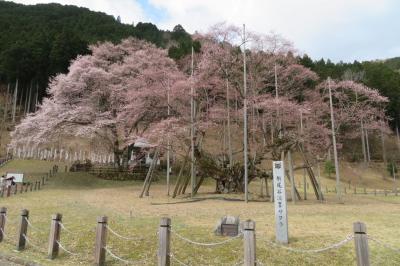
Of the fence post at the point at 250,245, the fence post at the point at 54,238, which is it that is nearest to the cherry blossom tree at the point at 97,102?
the fence post at the point at 54,238

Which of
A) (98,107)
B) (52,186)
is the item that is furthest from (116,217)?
(98,107)

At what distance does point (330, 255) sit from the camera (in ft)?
21.2

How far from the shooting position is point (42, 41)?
46875 millimetres

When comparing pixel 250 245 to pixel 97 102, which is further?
pixel 97 102

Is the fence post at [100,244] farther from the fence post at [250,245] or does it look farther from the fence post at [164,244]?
the fence post at [250,245]

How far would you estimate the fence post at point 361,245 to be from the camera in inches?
185

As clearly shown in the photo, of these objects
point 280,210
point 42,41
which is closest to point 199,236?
point 280,210

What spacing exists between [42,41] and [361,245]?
1976 inches

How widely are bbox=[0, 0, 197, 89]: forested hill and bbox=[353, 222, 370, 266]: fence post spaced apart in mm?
42491

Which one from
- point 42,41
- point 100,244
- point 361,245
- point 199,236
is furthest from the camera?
point 42,41

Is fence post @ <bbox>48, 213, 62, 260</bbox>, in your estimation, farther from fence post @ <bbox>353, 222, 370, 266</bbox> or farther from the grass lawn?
fence post @ <bbox>353, 222, 370, 266</bbox>

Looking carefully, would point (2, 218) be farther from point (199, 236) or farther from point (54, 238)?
point (199, 236)

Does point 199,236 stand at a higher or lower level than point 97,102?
lower

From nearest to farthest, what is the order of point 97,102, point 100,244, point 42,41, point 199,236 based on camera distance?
point 100,244 → point 199,236 → point 97,102 → point 42,41
